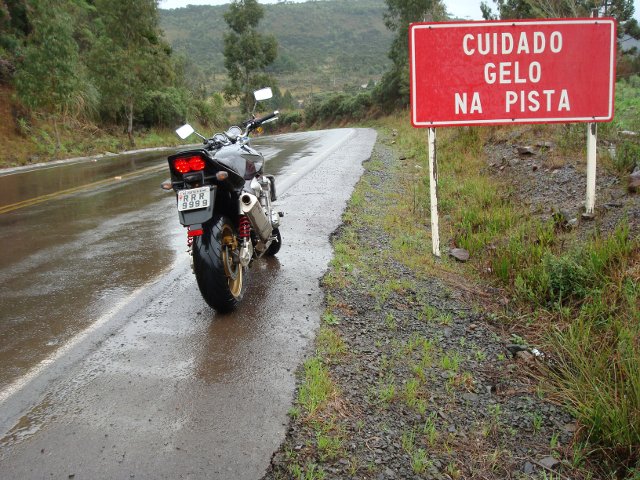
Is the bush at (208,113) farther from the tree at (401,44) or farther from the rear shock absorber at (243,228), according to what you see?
the rear shock absorber at (243,228)

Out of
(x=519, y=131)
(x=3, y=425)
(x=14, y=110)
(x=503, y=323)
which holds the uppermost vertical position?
(x=14, y=110)

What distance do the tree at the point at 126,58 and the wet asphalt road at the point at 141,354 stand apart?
742 inches

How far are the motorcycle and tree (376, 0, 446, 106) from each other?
119ft

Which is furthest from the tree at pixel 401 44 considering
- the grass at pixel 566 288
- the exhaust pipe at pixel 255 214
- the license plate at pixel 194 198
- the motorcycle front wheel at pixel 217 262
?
the license plate at pixel 194 198

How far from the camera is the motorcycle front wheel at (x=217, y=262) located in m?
4.11

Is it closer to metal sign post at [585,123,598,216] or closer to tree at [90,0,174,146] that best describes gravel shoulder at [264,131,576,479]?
metal sign post at [585,123,598,216]

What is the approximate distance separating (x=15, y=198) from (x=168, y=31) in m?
131

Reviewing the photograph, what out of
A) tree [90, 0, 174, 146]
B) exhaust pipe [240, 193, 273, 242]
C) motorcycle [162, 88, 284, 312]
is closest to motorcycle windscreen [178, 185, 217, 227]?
motorcycle [162, 88, 284, 312]

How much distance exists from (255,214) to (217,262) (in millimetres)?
648

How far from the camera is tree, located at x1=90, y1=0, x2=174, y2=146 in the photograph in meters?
24.0

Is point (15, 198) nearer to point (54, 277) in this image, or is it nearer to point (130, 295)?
point (54, 277)

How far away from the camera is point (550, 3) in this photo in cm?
1120

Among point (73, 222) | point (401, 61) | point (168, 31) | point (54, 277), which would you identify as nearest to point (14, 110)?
point (73, 222)

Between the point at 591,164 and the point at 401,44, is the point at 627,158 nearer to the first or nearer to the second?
the point at 591,164
